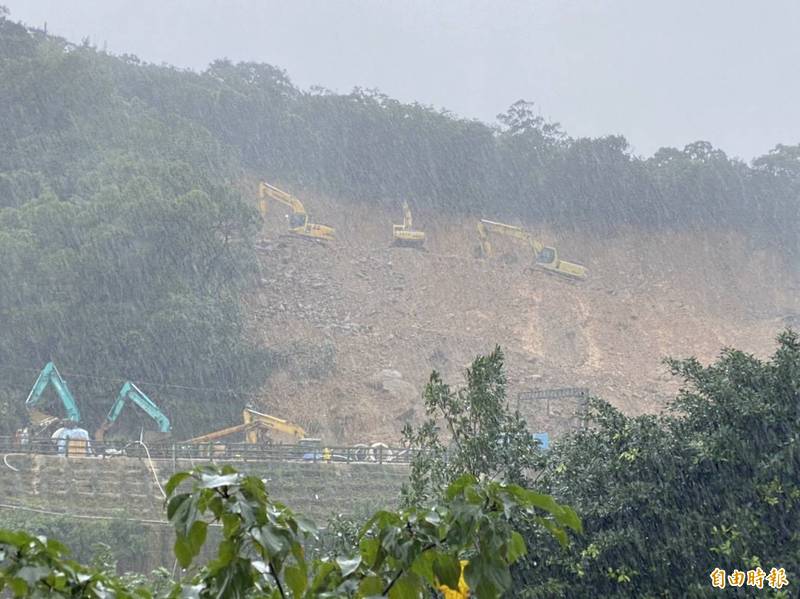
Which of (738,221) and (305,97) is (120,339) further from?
(738,221)

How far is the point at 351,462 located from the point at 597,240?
24.0 m

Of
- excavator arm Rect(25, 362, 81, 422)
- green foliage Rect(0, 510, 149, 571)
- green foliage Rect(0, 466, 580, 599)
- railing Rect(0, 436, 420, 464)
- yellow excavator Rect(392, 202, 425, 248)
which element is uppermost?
yellow excavator Rect(392, 202, 425, 248)

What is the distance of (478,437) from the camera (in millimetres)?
8586

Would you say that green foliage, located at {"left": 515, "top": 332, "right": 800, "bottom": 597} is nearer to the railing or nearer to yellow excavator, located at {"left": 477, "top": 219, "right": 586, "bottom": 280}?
the railing

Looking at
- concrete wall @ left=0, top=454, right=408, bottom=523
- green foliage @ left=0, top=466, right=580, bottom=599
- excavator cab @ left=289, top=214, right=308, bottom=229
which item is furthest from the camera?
excavator cab @ left=289, top=214, right=308, bottom=229

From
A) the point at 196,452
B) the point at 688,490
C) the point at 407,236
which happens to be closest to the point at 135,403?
the point at 196,452

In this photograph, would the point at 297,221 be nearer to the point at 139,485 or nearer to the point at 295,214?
the point at 295,214

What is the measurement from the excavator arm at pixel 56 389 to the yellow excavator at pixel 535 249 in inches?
769

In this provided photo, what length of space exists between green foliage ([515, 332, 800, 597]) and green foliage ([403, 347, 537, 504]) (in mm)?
393

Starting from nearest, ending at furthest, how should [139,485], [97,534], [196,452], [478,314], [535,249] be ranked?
1. [97,534]
2. [139,485]
3. [196,452]
4. [478,314]
5. [535,249]

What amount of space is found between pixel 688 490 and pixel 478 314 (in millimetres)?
30884

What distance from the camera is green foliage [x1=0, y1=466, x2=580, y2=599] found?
8.22 feet

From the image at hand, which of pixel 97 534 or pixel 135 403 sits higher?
pixel 135 403

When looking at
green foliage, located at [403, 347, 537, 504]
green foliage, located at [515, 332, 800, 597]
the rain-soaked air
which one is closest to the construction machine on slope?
the rain-soaked air
